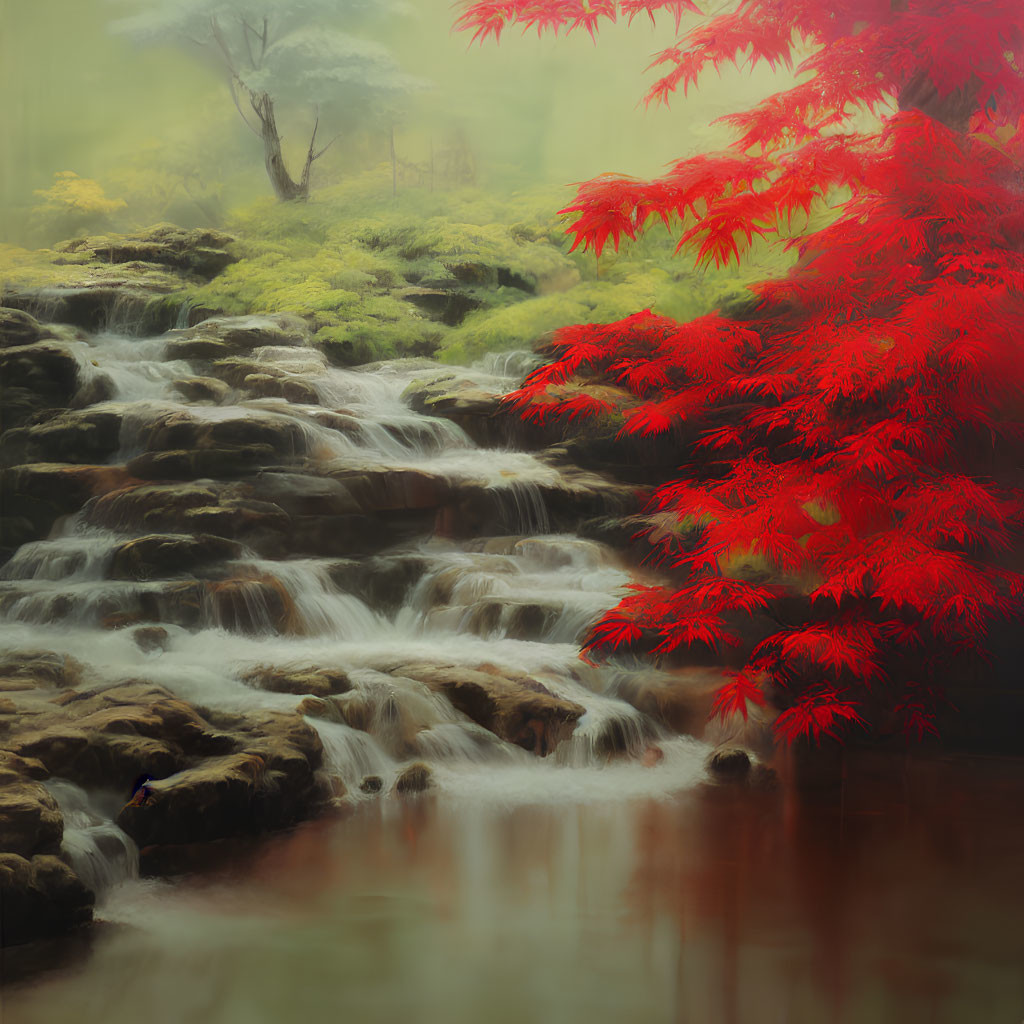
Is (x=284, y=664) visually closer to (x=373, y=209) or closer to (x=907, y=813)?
(x=373, y=209)

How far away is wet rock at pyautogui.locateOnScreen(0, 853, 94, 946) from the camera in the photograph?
2.10 metres

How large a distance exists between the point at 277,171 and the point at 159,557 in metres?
1.31

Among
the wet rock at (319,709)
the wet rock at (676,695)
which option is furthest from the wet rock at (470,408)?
the wet rock at (319,709)

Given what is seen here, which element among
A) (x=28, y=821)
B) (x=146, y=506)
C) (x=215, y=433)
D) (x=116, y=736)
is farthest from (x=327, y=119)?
(x=28, y=821)

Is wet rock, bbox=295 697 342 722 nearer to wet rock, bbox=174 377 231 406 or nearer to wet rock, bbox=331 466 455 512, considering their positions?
wet rock, bbox=331 466 455 512

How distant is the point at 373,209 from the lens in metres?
3.00

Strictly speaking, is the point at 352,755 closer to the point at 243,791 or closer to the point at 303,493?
the point at 243,791

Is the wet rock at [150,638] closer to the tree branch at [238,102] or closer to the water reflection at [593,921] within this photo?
the water reflection at [593,921]

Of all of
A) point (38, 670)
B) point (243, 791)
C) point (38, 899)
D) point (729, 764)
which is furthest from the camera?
point (729, 764)

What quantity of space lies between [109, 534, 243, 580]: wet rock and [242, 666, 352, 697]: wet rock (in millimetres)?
384

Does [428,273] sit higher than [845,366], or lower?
higher

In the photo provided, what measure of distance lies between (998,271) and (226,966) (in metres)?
2.97

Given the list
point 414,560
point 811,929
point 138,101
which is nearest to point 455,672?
point 414,560

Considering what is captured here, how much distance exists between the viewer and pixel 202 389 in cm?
292
